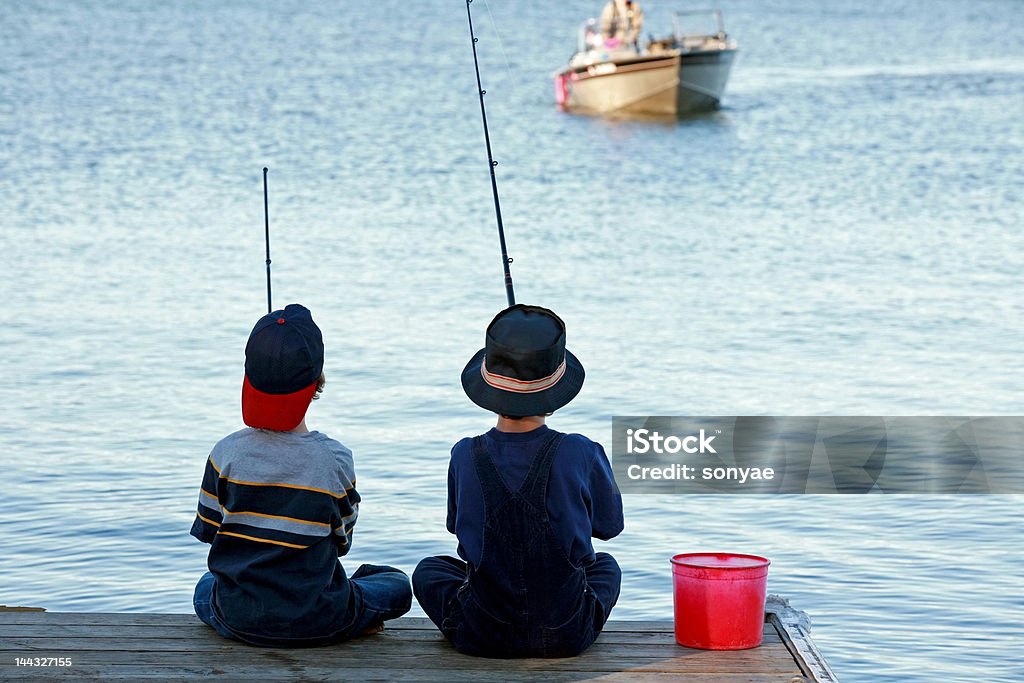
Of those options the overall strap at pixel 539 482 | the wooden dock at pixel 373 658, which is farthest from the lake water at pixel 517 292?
the overall strap at pixel 539 482

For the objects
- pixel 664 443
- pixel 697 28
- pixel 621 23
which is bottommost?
pixel 664 443

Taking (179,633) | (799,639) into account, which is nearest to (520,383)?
(799,639)

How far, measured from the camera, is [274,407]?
Answer: 10.5 feet

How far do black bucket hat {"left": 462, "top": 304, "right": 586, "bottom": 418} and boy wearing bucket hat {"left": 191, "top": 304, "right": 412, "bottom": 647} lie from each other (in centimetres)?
36

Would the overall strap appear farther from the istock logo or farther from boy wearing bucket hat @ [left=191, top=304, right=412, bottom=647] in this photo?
the istock logo

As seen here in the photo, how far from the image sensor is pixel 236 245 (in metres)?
14.0

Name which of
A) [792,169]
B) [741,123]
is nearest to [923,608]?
[792,169]

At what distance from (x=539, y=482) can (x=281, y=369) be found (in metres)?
0.58

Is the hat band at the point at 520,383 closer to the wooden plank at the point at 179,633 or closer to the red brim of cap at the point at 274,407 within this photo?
the red brim of cap at the point at 274,407

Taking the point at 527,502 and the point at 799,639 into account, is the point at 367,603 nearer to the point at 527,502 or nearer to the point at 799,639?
the point at 527,502

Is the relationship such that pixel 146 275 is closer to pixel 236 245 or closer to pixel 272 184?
pixel 236 245

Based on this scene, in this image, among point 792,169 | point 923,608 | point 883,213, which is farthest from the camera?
point 792,169

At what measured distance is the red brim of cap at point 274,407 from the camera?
10.5 ft

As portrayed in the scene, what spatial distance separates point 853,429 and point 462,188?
11.0 m
